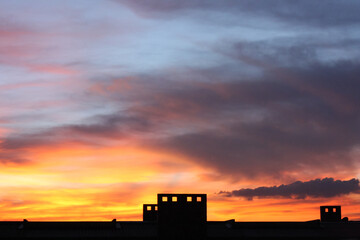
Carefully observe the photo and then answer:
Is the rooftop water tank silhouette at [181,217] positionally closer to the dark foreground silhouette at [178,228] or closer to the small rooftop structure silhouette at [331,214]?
the dark foreground silhouette at [178,228]

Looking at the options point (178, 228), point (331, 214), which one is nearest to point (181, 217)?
point (178, 228)

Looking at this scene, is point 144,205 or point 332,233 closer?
point 332,233

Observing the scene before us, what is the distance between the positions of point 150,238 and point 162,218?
22.8 feet

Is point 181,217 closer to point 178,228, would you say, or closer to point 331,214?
point 178,228

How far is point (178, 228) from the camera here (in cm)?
8600

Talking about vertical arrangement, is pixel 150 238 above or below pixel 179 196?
below

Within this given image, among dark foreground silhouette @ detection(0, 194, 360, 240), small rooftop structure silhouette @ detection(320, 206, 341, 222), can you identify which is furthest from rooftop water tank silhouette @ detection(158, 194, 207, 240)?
small rooftop structure silhouette @ detection(320, 206, 341, 222)

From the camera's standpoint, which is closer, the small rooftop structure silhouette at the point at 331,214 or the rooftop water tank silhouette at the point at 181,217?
the rooftop water tank silhouette at the point at 181,217

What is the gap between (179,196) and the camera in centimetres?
8650

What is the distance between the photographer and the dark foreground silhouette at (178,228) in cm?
8594

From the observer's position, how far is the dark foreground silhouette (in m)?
85.9

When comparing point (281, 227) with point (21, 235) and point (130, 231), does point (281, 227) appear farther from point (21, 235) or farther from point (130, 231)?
point (21, 235)

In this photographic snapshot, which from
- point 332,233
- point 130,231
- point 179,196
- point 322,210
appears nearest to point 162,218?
point 179,196

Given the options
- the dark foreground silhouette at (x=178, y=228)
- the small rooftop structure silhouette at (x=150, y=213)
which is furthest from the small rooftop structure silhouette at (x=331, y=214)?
the small rooftop structure silhouette at (x=150, y=213)
